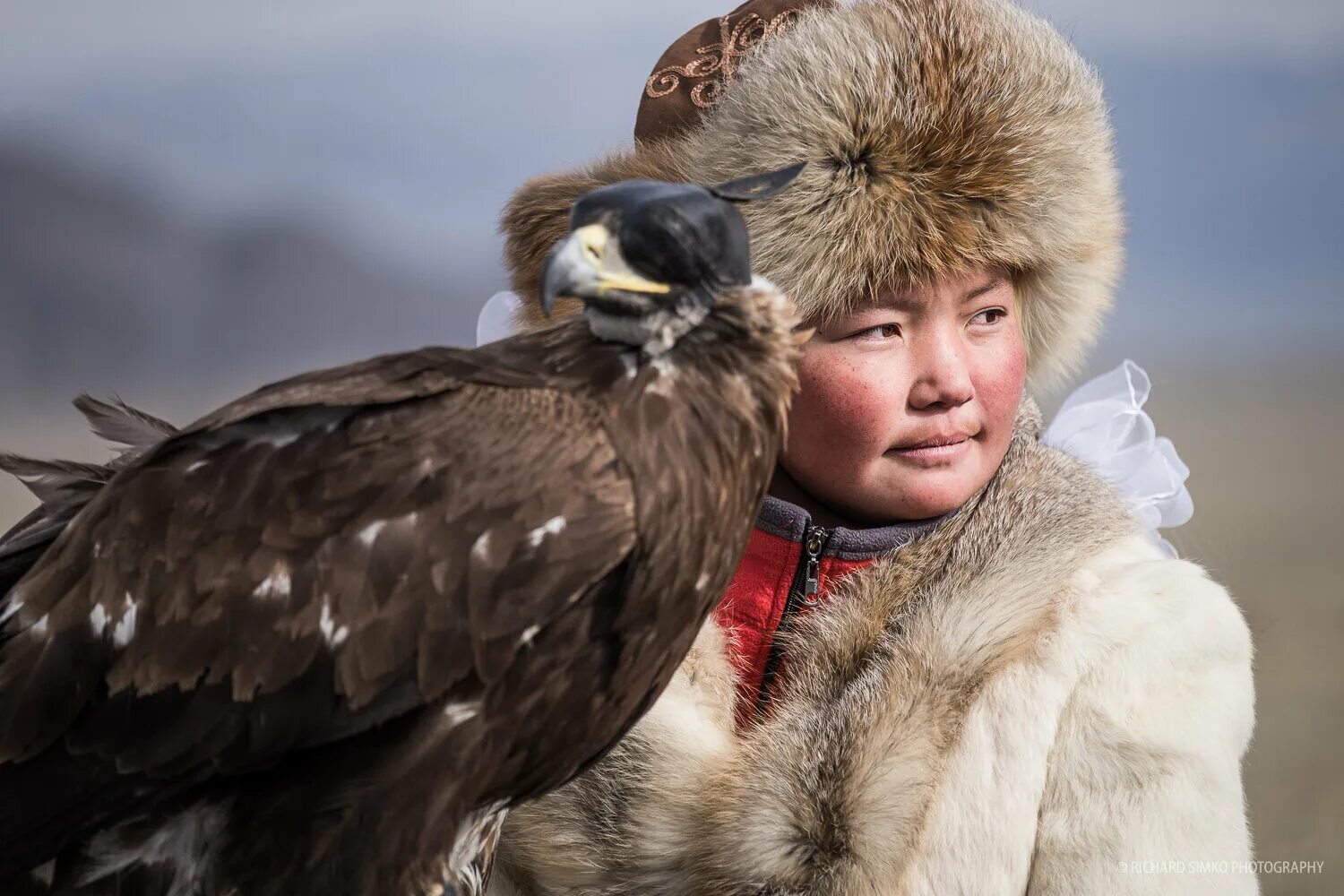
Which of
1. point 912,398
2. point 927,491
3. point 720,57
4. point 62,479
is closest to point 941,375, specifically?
point 912,398

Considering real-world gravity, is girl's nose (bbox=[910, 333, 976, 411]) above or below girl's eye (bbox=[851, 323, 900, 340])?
below

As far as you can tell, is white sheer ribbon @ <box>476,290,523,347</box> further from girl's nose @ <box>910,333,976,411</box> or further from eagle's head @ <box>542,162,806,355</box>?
eagle's head @ <box>542,162,806,355</box>

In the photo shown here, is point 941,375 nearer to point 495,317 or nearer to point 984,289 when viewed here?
point 984,289

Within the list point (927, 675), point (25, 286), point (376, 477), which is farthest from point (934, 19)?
point (25, 286)

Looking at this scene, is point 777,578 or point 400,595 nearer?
point 400,595

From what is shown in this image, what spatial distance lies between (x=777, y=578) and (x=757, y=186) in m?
0.67

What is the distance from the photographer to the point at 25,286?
432cm

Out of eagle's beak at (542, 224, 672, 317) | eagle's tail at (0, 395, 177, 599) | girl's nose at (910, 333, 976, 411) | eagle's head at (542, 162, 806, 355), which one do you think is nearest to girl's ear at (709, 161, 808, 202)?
eagle's head at (542, 162, 806, 355)

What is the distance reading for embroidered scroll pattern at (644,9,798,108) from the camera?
64.4 inches

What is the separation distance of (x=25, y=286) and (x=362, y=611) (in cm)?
397

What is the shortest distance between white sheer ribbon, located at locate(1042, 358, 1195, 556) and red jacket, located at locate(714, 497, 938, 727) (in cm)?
49

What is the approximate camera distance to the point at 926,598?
4.88 feet

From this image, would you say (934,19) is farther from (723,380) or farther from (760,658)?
(760,658)

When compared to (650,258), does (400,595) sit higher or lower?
lower
